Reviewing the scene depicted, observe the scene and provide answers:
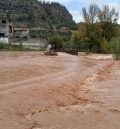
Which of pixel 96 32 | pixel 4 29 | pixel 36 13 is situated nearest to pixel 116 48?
pixel 96 32

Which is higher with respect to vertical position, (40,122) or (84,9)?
(84,9)

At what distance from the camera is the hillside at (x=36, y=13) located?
120875 mm

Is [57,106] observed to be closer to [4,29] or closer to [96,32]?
[96,32]

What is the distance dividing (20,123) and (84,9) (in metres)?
74.8

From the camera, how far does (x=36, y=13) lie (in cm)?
12725

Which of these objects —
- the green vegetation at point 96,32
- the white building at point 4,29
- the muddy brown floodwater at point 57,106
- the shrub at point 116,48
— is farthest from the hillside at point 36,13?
the muddy brown floodwater at point 57,106

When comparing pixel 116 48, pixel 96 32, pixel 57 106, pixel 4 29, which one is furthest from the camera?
pixel 4 29

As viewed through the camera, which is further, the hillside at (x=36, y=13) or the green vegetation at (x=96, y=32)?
the hillside at (x=36, y=13)

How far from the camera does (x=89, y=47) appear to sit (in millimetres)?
80312

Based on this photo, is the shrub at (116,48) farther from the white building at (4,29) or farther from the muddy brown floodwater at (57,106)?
the white building at (4,29)

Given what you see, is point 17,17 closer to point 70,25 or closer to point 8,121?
point 70,25

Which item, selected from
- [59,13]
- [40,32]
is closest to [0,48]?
[40,32]

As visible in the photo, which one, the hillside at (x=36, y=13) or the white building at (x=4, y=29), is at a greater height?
the hillside at (x=36, y=13)

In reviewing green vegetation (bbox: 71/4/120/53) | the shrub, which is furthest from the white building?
the shrub
